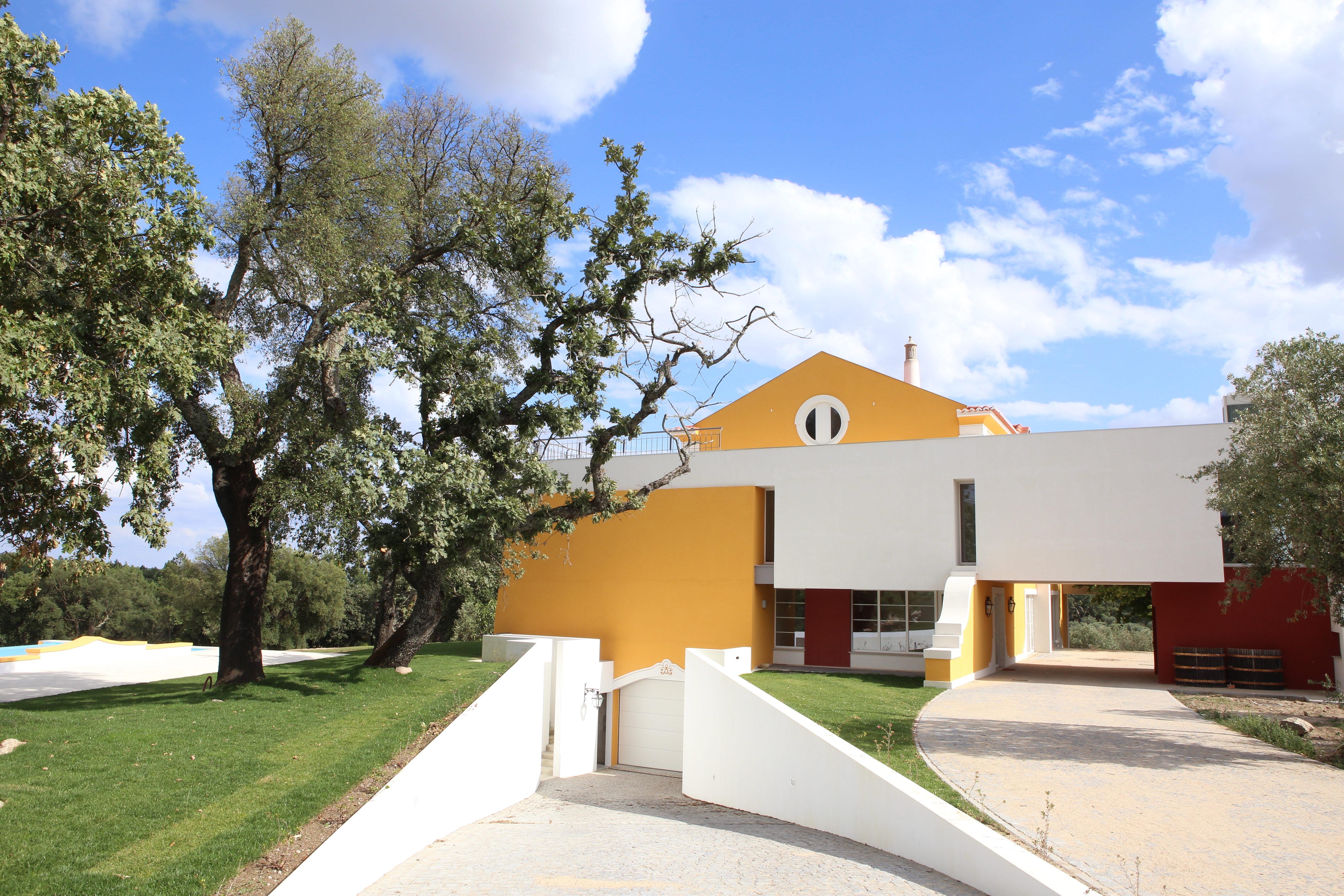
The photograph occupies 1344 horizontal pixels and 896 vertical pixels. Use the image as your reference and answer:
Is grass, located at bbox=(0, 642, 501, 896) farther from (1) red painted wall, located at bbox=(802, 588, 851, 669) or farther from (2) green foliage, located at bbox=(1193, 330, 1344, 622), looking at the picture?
(2) green foliage, located at bbox=(1193, 330, 1344, 622)

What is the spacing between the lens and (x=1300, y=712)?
13281 mm

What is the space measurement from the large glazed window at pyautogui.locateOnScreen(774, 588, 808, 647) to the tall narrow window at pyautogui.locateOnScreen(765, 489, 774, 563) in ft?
3.06

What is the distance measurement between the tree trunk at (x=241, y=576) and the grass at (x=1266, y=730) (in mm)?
14263

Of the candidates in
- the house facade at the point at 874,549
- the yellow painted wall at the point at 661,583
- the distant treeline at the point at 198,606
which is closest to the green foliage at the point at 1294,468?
the house facade at the point at 874,549

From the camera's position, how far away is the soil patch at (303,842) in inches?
242

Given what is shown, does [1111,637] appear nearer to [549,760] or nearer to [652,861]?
[549,760]

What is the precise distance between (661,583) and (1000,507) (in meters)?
8.34

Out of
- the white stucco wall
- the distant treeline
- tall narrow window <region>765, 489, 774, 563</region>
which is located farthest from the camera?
the distant treeline

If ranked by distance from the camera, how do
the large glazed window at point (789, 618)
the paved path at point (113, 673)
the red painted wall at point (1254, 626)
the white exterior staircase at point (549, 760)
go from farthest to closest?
the large glazed window at point (789, 618) < the red painted wall at point (1254, 626) < the white exterior staircase at point (549, 760) < the paved path at point (113, 673)

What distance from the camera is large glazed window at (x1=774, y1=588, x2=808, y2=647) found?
21422 mm

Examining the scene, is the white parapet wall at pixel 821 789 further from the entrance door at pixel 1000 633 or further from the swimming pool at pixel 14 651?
the swimming pool at pixel 14 651

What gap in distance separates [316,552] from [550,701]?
5014mm


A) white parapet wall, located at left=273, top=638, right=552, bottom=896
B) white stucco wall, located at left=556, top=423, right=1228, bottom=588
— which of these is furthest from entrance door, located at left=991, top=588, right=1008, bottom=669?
white parapet wall, located at left=273, top=638, right=552, bottom=896

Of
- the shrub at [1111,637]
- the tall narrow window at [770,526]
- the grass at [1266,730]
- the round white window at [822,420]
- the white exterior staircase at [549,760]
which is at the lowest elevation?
the white exterior staircase at [549,760]
